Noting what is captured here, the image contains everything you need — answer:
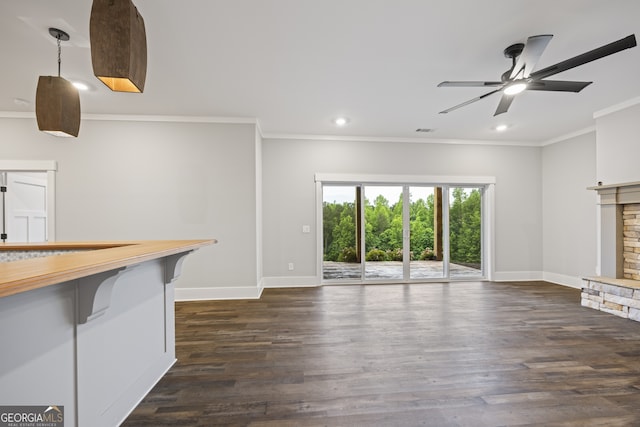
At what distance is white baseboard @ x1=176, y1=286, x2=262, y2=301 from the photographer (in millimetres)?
4406

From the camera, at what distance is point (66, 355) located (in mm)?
1311

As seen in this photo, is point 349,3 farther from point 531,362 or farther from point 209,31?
point 531,362

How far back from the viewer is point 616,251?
4.10 meters

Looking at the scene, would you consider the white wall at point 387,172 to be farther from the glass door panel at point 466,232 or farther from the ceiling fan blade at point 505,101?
the ceiling fan blade at point 505,101

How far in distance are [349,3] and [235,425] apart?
9.55 ft

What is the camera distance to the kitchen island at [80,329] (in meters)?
1.05

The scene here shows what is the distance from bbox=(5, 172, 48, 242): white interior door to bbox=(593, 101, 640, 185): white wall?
27.7 feet

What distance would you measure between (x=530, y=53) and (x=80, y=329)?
3.43 metres

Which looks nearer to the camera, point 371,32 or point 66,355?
point 66,355

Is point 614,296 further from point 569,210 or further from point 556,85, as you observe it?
point 556,85

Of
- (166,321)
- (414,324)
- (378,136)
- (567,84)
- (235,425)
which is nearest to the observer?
(235,425)

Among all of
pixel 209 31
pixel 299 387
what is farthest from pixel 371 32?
pixel 299 387

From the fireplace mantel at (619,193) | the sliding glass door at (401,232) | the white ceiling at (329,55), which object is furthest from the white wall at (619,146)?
the sliding glass door at (401,232)

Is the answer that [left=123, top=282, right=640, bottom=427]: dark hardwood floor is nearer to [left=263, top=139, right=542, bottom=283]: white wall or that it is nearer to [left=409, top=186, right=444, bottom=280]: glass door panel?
[left=263, top=139, right=542, bottom=283]: white wall
